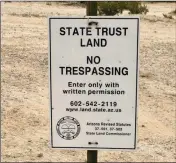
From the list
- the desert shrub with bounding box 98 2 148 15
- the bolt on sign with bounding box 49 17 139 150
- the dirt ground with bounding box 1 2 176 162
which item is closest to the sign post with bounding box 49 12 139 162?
the bolt on sign with bounding box 49 17 139 150

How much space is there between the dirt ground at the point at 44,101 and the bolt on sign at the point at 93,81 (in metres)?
2.50

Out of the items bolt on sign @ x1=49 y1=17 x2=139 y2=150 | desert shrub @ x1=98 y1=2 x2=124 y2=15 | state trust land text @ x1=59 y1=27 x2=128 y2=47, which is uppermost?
desert shrub @ x1=98 y1=2 x2=124 y2=15

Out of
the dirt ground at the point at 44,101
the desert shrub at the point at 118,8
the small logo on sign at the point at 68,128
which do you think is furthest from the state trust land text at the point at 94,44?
the desert shrub at the point at 118,8

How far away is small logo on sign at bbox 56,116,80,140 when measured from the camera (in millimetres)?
2869

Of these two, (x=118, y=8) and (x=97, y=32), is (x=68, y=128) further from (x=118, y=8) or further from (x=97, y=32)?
(x=118, y=8)

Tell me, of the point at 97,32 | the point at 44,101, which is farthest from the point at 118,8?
the point at 97,32

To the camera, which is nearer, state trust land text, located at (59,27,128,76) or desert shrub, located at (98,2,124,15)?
state trust land text, located at (59,27,128,76)

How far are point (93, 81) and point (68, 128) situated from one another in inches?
13.3

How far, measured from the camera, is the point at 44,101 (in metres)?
7.35

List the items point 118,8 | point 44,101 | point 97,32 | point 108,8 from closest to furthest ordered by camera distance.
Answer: point 97,32, point 44,101, point 108,8, point 118,8

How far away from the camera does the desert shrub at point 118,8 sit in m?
19.1

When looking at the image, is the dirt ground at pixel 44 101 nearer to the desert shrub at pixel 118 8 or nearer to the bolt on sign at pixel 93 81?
the bolt on sign at pixel 93 81

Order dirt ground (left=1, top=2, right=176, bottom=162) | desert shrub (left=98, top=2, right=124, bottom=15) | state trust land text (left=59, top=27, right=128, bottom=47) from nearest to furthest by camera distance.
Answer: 1. state trust land text (left=59, top=27, right=128, bottom=47)
2. dirt ground (left=1, top=2, right=176, bottom=162)
3. desert shrub (left=98, top=2, right=124, bottom=15)

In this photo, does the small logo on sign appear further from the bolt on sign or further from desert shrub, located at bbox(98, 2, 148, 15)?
desert shrub, located at bbox(98, 2, 148, 15)
